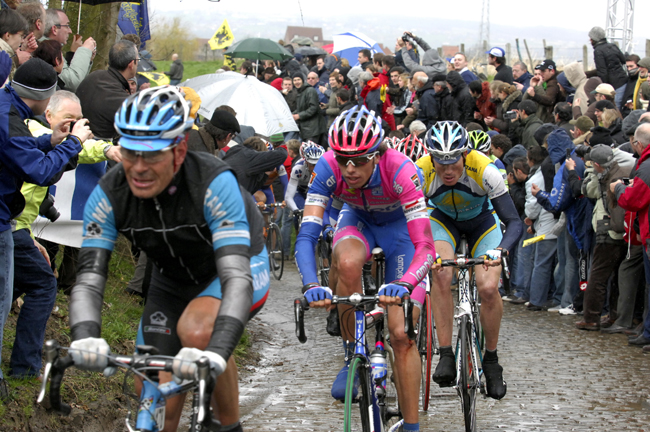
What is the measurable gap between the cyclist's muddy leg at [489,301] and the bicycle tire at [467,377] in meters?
0.35

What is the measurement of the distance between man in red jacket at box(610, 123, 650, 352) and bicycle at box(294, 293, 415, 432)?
16.0 ft

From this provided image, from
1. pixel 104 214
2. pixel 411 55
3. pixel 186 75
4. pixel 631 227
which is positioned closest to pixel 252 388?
pixel 104 214

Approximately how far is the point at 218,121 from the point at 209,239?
409cm

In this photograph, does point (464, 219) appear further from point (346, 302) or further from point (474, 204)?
point (346, 302)

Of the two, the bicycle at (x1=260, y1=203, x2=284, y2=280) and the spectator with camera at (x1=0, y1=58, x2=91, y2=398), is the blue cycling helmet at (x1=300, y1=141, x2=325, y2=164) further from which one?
the spectator with camera at (x1=0, y1=58, x2=91, y2=398)

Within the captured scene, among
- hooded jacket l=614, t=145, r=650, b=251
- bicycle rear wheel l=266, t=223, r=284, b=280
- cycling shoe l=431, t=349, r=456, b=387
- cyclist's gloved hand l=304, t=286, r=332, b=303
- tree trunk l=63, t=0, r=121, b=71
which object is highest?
tree trunk l=63, t=0, r=121, b=71

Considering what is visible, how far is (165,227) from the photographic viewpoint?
3680 millimetres

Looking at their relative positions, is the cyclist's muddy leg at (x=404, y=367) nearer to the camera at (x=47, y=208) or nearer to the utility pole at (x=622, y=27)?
the camera at (x=47, y=208)

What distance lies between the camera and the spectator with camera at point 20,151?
5.12 meters

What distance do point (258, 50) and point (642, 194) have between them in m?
14.7

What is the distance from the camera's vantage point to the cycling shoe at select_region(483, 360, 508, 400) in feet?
21.1

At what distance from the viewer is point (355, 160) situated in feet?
17.3

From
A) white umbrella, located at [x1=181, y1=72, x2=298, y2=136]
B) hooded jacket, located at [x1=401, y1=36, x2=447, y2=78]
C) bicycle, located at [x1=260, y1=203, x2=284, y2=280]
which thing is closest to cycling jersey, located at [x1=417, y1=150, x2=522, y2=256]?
bicycle, located at [x1=260, y1=203, x2=284, y2=280]

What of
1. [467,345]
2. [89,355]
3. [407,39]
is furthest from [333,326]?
A: [407,39]
